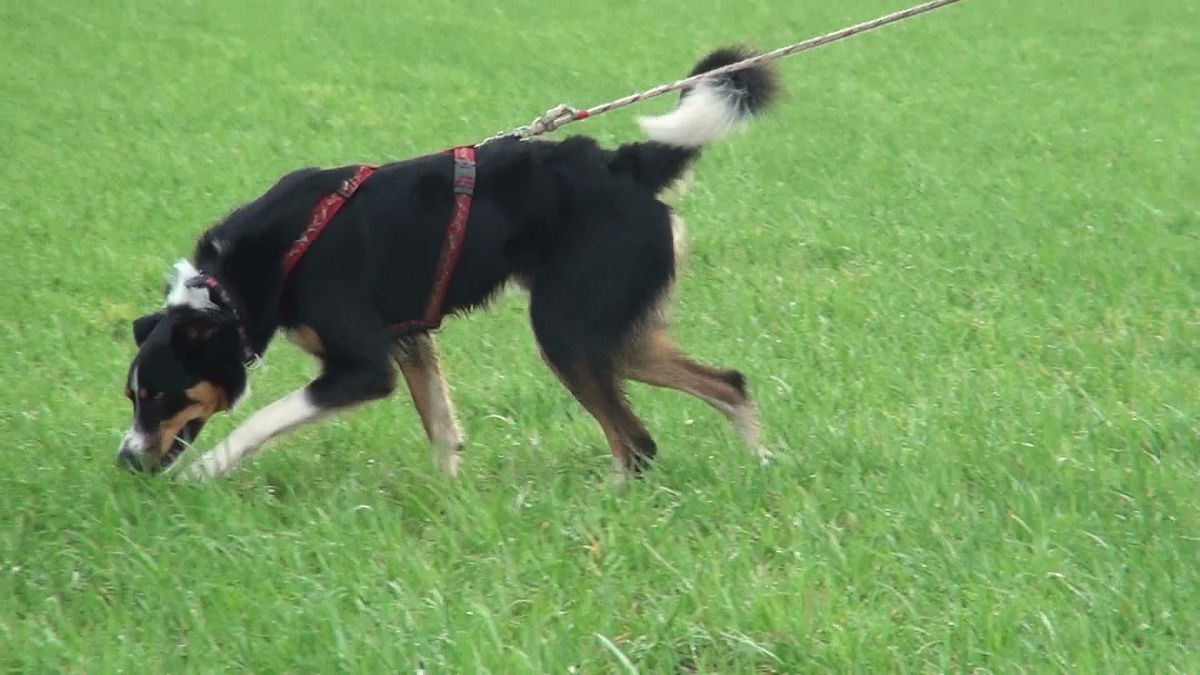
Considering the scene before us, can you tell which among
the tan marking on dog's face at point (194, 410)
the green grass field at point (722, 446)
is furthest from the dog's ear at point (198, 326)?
the green grass field at point (722, 446)

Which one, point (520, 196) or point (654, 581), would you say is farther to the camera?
point (520, 196)

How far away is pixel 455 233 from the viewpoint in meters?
4.80

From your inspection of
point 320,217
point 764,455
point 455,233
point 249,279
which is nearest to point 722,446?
point 764,455

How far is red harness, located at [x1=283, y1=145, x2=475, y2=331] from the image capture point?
4723mm

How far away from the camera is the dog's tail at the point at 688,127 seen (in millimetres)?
4891

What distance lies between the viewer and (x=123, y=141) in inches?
446

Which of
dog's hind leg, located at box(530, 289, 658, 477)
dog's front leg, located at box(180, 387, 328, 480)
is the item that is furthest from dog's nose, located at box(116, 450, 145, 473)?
dog's hind leg, located at box(530, 289, 658, 477)

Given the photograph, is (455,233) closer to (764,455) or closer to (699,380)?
(699,380)

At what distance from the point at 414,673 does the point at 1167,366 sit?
12.5 ft

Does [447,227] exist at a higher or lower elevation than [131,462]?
higher

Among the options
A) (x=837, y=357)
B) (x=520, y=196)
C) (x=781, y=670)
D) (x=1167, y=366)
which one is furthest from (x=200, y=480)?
(x=1167, y=366)

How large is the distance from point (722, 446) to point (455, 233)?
1124mm

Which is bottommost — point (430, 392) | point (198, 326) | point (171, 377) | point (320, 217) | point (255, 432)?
point (430, 392)

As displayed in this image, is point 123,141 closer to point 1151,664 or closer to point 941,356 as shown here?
point 941,356
